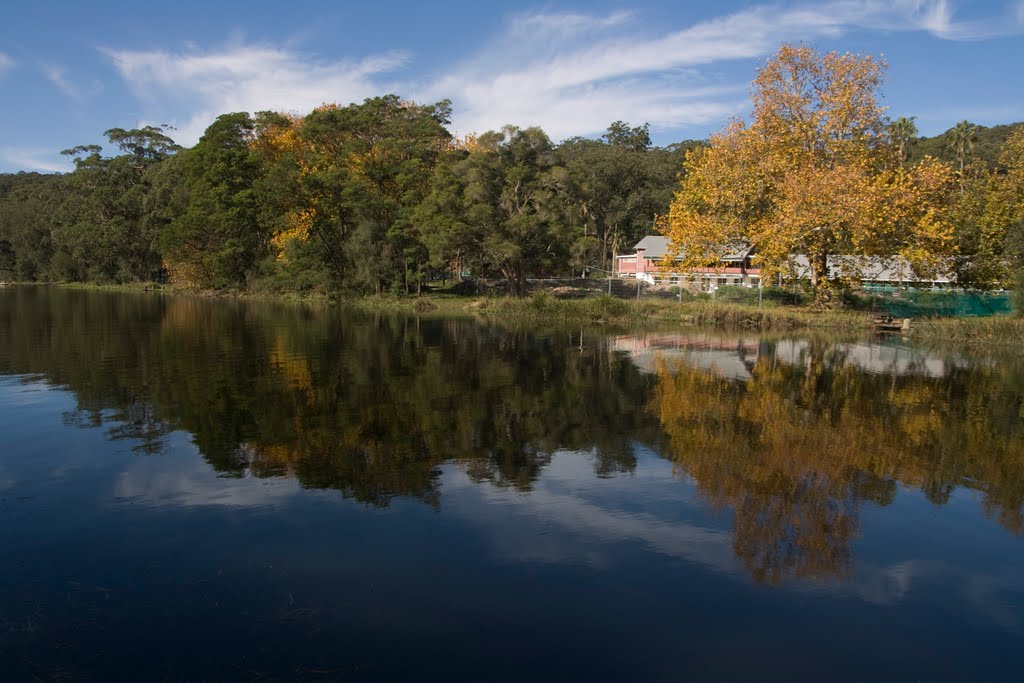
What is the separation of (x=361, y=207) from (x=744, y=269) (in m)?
30.6

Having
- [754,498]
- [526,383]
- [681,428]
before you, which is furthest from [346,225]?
[754,498]

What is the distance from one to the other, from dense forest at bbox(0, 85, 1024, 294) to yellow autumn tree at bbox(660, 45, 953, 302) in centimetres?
319

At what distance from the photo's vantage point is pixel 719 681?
5.65m

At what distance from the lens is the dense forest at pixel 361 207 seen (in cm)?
4750

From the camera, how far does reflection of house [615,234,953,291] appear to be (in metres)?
38.4

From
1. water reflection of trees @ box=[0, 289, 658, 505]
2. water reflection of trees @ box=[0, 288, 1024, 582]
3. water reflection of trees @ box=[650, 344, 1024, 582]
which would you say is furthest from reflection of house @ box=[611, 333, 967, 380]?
water reflection of trees @ box=[0, 289, 658, 505]

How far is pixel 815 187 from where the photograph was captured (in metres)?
34.3

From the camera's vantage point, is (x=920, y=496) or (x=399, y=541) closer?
(x=399, y=541)

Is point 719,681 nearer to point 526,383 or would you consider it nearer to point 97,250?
point 526,383

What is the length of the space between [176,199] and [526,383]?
222 ft

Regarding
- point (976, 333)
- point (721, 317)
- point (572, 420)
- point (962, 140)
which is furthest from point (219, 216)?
point (962, 140)

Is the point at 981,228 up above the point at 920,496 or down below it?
above

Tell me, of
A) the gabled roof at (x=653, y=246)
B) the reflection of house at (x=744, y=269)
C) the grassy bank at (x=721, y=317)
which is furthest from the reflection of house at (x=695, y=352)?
the gabled roof at (x=653, y=246)

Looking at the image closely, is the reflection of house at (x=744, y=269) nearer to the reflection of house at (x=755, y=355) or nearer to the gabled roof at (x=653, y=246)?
the gabled roof at (x=653, y=246)
